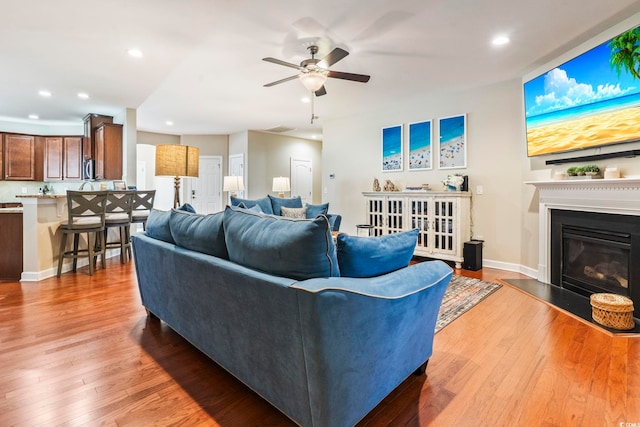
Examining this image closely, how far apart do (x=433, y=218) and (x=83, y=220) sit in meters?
4.64

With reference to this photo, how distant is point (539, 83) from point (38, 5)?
15.8 ft

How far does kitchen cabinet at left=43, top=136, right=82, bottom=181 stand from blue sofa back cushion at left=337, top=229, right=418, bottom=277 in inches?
286

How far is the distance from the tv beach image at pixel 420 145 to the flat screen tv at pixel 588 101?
1454mm

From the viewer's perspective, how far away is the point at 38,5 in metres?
2.52

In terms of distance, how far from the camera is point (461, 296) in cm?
321

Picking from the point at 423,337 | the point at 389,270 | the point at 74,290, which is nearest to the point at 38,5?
the point at 74,290

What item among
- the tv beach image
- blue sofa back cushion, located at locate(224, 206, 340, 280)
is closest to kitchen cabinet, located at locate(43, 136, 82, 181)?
the tv beach image

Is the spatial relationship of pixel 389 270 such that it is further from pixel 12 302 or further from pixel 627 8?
pixel 12 302

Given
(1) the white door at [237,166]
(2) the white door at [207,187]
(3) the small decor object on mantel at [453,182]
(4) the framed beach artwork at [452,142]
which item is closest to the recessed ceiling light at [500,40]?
(4) the framed beach artwork at [452,142]

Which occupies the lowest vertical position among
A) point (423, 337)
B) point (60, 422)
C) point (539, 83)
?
point (60, 422)

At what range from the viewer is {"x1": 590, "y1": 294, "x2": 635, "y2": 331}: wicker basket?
2400mm

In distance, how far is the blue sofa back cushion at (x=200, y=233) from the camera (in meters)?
1.79

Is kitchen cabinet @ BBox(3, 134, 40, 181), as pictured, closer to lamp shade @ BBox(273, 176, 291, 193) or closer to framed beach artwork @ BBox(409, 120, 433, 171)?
lamp shade @ BBox(273, 176, 291, 193)

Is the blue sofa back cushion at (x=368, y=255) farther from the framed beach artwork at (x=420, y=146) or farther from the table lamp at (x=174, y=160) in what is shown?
the framed beach artwork at (x=420, y=146)
